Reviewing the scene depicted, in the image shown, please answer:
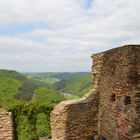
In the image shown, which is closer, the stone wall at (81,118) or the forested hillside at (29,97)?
the stone wall at (81,118)

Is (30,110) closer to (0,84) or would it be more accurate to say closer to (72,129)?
(72,129)

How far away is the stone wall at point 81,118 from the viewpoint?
1413 centimetres

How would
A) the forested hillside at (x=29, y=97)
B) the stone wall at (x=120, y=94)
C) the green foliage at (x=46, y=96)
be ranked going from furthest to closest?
the green foliage at (x=46, y=96), the forested hillside at (x=29, y=97), the stone wall at (x=120, y=94)

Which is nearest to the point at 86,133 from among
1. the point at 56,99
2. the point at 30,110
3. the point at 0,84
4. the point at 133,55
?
the point at 133,55

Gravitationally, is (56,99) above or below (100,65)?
below

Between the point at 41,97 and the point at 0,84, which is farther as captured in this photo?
the point at 0,84

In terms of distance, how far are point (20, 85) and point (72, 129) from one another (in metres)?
71.8

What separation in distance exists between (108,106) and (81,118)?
76.7 inches

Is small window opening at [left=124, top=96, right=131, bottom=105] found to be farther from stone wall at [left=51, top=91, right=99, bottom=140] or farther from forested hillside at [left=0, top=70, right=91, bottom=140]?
forested hillside at [left=0, top=70, right=91, bottom=140]

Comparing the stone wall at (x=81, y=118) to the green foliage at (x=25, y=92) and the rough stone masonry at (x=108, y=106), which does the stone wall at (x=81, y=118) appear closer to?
the rough stone masonry at (x=108, y=106)

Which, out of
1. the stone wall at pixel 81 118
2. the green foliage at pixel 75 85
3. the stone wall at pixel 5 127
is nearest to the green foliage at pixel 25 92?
the green foliage at pixel 75 85

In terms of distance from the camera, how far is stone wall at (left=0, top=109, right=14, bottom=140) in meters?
16.2

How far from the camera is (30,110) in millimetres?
31359

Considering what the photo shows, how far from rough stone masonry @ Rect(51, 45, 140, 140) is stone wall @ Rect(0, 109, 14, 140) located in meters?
2.53
